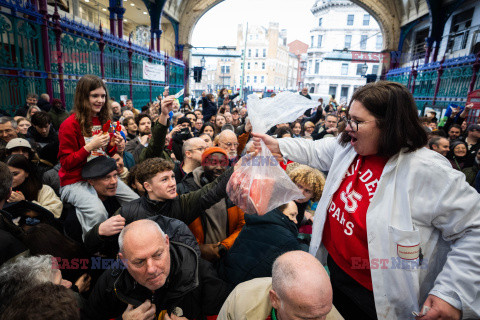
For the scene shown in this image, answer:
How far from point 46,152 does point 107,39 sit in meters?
8.24

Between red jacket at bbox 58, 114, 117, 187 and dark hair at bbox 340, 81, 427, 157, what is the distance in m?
2.17

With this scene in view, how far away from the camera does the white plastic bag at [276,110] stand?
69.6 inches

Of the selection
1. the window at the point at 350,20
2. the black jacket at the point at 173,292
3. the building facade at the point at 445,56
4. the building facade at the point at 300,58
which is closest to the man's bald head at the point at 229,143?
the black jacket at the point at 173,292

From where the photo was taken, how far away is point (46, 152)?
3.22 metres

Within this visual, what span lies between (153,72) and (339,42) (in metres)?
34.8

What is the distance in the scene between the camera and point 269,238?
172cm

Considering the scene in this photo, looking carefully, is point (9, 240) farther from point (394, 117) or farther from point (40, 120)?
point (40, 120)

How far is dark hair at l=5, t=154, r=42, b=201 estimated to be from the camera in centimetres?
224

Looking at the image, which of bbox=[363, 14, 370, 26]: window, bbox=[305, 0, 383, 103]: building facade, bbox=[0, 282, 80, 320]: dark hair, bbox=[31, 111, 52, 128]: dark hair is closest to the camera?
bbox=[0, 282, 80, 320]: dark hair

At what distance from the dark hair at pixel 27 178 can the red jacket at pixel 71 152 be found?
0.75ft

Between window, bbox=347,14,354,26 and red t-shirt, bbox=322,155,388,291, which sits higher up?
window, bbox=347,14,354,26

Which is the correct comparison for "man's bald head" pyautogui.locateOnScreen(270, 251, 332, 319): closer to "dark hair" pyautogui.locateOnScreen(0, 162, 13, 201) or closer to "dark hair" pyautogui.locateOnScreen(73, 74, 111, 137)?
"dark hair" pyautogui.locateOnScreen(0, 162, 13, 201)

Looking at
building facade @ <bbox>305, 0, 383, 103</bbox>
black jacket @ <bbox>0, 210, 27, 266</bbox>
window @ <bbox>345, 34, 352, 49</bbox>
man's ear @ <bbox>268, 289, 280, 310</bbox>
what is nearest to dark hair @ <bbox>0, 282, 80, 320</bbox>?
black jacket @ <bbox>0, 210, 27, 266</bbox>

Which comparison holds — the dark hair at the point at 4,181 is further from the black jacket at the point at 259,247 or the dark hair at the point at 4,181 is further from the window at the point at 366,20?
the window at the point at 366,20
